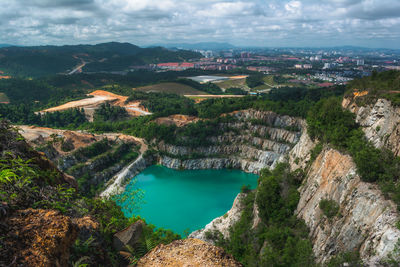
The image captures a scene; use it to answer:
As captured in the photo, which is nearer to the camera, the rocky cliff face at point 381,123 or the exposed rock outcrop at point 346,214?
the exposed rock outcrop at point 346,214

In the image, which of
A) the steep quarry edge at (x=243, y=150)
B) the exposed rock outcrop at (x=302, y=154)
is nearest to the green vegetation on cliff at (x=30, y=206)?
the exposed rock outcrop at (x=302, y=154)

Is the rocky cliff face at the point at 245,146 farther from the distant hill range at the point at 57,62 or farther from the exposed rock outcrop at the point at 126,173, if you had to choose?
the distant hill range at the point at 57,62

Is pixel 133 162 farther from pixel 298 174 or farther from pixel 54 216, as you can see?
pixel 54 216

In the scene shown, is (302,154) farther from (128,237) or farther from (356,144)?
(128,237)

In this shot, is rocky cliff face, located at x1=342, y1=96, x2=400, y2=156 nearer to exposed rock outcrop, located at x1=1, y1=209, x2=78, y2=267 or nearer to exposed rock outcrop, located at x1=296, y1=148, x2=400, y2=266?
exposed rock outcrop, located at x1=296, y1=148, x2=400, y2=266

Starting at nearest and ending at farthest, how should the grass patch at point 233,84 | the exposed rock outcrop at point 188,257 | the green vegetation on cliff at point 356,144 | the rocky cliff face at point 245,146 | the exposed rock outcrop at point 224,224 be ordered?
the exposed rock outcrop at point 188,257 < the green vegetation on cliff at point 356,144 < the exposed rock outcrop at point 224,224 < the rocky cliff face at point 245,146 < the grass patch at point 233,84

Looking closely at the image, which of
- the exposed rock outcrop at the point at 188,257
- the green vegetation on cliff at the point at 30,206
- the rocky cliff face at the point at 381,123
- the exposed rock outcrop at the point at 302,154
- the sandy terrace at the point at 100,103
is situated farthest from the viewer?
the sandy terrace at the point at 100,103
